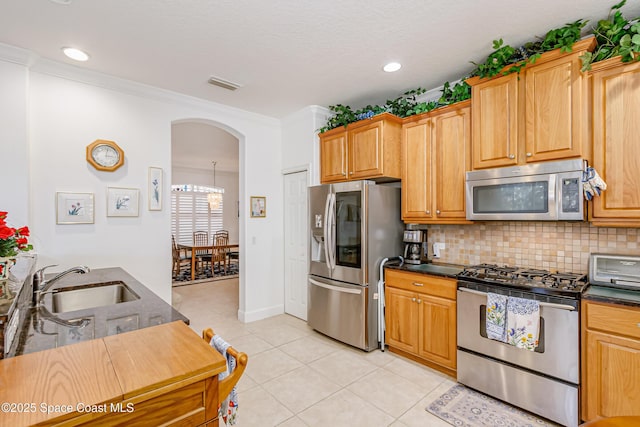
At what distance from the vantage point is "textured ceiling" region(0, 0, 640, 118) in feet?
6.50

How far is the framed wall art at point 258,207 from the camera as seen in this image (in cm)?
404

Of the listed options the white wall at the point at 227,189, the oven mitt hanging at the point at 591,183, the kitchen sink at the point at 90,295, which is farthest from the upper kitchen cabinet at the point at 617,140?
the white wall at the point at 227,189

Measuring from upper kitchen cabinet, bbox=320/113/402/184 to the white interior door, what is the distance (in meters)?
0.63

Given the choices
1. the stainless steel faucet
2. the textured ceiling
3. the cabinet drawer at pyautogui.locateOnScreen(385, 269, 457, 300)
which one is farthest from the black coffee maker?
the stainless steel faucet

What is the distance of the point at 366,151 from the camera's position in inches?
128

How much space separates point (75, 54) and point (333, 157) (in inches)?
101

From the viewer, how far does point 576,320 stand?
1913 mm

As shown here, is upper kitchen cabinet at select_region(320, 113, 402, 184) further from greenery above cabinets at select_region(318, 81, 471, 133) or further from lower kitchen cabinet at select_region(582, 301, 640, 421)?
lower kitchen cabinet at select_region(582, 301, 640, 421)

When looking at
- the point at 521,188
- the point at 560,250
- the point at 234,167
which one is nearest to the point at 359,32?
the point at 521,188

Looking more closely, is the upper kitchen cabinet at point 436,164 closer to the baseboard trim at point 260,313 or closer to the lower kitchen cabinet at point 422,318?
the lower kitchen cabinet at point 422,318

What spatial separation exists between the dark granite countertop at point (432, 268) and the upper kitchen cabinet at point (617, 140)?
1.05 m

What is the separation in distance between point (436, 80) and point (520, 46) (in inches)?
30.2

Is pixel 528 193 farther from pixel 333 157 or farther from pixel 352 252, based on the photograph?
pixel 333 157

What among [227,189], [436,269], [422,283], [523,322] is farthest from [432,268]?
[227,189]
